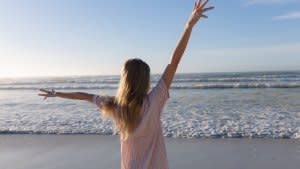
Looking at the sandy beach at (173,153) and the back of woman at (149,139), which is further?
the sandy beach at (173,153)

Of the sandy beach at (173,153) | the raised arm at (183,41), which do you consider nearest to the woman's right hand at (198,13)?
the raised arm at (183,41)

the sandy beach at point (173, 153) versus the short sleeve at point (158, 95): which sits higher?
the short sleeve at point (158, 95)

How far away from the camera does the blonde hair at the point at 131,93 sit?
83.0 inches

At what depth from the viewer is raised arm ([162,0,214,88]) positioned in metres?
2.28

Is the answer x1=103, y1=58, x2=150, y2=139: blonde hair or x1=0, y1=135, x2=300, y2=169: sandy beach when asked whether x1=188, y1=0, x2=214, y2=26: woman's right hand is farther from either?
x1=0, y1=135, x2=300, y2=169: sandy beach

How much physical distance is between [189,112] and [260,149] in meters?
5.48

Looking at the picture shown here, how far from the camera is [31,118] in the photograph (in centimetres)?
1223

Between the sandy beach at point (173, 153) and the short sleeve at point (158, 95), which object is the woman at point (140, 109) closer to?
the short sleeve at point (158, 95)

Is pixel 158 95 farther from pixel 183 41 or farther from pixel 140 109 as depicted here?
pixel 183 41

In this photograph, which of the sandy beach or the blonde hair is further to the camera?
the sandy beach

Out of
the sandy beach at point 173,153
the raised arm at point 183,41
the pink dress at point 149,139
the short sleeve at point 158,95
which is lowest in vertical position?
the sandy beach at point 173,153

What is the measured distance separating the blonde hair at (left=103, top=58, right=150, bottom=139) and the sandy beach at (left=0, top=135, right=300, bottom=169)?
422cm

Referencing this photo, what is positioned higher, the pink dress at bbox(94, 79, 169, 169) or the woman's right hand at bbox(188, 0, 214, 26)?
the woman's right hand at bbox(188, 0, 214, 26)


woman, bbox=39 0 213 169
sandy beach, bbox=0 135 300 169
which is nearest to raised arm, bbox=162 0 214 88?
woman, bbox=39 0 213 169
